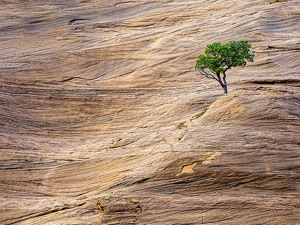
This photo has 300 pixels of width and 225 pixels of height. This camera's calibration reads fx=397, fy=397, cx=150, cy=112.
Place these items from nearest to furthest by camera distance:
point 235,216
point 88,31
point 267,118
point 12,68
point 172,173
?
point 235,216 → point 172,173 → point 267,118 → point 12,68 → point 88,31

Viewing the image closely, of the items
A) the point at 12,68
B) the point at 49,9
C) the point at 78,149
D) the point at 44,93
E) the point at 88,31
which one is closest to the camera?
the point at 78,149

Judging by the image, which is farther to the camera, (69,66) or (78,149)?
(69,66)

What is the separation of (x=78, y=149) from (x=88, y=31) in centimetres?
1801

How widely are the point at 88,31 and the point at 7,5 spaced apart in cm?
1070

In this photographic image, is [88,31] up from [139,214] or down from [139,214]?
up

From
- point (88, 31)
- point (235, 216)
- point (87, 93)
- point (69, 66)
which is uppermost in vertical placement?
point (88, 31)

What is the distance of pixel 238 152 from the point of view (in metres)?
17.8

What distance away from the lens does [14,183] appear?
20188mm

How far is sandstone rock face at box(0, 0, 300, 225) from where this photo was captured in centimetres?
1684

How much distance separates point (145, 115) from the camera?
2647cm

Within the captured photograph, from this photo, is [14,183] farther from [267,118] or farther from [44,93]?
[267,118]

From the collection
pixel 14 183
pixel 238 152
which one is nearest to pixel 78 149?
pixel 14 183

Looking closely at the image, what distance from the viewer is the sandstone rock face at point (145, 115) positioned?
55.3 ft

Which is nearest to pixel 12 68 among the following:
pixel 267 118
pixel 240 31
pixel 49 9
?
pixel 49 9
